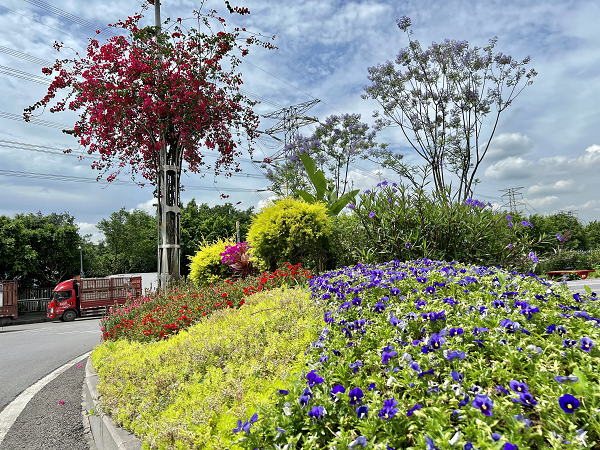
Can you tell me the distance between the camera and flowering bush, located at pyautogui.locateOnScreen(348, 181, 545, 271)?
594cm

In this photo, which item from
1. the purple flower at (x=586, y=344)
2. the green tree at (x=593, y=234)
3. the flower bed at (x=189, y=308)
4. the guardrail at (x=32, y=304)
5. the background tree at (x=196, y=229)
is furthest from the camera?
the green tree at (x=593, y=234)

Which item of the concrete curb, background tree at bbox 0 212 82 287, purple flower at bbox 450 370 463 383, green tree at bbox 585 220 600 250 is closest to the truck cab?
background tree at bbox 0 212 82 287

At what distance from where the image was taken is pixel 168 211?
9.29 meters

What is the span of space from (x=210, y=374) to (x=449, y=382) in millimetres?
2114

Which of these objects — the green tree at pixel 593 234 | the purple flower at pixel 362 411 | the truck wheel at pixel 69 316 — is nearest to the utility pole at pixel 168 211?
the purple flower at pixel 362 411

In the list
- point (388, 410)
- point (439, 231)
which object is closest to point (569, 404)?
point (388, 410)

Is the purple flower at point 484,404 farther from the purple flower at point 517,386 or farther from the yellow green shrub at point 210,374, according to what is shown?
the yellow green shrub at point 210,374

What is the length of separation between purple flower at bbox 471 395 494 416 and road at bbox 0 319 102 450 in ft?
12.5

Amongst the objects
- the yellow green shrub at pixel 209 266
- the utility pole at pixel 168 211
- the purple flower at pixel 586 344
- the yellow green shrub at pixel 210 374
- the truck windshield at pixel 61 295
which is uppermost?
the utility pole at pixel 168 211

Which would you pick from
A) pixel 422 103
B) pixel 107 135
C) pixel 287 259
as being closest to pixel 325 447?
pixel 287 259

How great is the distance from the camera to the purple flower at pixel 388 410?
167 centimetres

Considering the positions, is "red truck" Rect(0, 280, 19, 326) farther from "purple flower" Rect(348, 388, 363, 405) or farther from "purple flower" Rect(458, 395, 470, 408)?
"purple flower" Rect(458, 395, 470, 408)

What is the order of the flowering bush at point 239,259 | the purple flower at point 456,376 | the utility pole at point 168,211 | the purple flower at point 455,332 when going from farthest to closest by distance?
the utility pole at point 168,211 < the flowering bush at point 239,259 < the purple flower at point 455,332 < the purple flower at point 456,376

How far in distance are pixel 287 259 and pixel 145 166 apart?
537 cm
